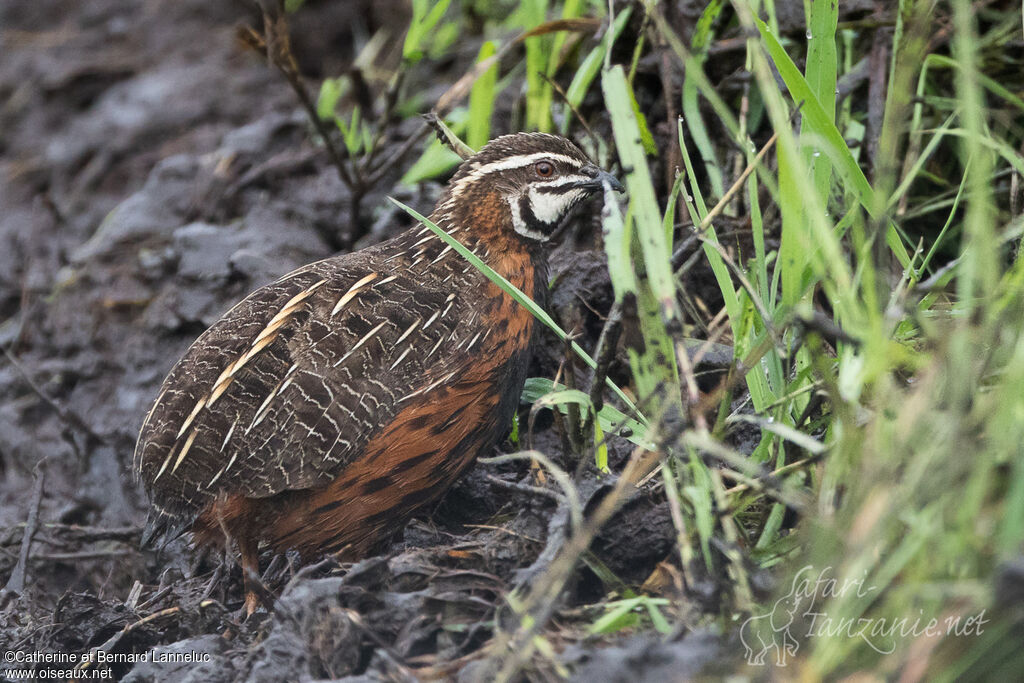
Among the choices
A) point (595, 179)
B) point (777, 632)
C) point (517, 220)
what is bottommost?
point (777, 632)

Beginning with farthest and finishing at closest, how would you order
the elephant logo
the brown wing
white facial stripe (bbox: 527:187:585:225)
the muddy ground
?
white facial stripe (bbox: 527:187:585:225) → the brown wing → the muddy ground → the elephant logo

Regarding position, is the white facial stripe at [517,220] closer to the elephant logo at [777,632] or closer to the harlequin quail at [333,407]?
the harlequin quail at [333,407]

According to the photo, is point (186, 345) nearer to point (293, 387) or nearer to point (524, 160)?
point (293, 387)

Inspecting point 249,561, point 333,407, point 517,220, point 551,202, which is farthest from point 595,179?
point 249,561

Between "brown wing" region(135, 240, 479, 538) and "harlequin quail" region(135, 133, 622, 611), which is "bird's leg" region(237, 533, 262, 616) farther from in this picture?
"brown wing" region(135, 240, 479, 538)

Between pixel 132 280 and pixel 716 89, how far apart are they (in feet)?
11.5

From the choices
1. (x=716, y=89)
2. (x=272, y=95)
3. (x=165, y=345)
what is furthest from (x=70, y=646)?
(x=272, y=95)

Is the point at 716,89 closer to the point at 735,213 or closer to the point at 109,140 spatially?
the point at 735,213

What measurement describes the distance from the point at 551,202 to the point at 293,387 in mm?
1300

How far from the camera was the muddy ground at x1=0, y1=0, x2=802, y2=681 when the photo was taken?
301cm

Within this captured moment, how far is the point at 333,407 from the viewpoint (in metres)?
3.62

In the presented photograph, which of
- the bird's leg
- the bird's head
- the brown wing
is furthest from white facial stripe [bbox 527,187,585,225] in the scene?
the bird's leg

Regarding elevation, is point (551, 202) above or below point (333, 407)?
above

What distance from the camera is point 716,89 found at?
191 inches
